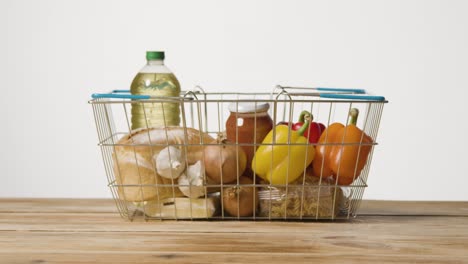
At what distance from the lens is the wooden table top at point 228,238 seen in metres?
0.90

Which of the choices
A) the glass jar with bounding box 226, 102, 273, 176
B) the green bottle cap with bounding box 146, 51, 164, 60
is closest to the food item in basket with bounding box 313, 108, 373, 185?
the glass jar with bounding box 226, 102, 273, 176

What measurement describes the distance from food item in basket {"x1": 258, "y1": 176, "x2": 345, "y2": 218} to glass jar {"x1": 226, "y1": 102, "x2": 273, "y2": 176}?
8 cm

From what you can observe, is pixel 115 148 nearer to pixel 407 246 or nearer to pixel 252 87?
pixel 407 246

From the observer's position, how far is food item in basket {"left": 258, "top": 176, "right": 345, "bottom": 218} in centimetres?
109

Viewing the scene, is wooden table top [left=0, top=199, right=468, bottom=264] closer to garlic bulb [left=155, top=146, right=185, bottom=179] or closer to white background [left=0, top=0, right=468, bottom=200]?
garlic bulb [left=155, top=146, right=185, bottom=179]

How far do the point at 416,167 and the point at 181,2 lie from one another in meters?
0.91

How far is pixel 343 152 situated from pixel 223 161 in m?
0.21

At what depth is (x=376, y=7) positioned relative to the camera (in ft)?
6.43

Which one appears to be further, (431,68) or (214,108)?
(431,68)

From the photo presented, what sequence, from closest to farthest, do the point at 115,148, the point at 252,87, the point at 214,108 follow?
1. the point at 115,148
2. the point at 214,108
3. the point at 252,87

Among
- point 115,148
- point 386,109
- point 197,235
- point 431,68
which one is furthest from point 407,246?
point 431,68

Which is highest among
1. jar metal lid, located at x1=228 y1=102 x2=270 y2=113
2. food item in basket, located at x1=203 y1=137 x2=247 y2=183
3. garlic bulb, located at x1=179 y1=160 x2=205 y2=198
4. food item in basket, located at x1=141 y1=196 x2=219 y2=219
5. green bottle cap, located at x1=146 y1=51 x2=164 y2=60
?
green bottle cap, located at x1=146 y1=51 x2=164 y2=60

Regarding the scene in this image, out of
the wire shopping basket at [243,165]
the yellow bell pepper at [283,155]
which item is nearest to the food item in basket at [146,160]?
the wire shopping basket at [243,165]

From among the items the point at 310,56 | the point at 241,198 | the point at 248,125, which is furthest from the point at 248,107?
the point at 310,56
